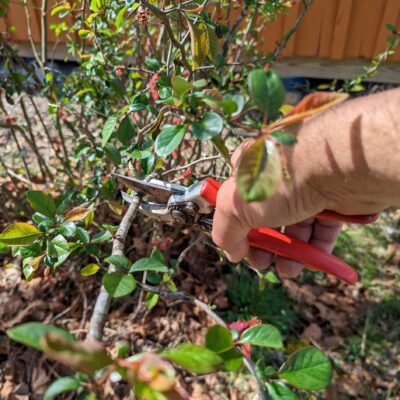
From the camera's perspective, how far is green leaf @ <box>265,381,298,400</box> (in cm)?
91

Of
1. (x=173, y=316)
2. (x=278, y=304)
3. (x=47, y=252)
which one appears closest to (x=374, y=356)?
(x=278, y=304)

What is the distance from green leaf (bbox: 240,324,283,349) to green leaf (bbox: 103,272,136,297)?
25cm

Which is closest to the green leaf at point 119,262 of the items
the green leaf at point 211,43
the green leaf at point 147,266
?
the green leaf at point 147,266

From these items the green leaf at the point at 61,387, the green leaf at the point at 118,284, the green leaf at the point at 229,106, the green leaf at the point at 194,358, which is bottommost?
the green leaf at the point at 118,284

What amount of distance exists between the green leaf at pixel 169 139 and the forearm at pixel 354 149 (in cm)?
26

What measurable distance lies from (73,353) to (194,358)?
0.62 feet

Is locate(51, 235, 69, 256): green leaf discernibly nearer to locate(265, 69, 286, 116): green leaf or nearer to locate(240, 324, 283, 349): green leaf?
locate(240, 324, 283, 349): green leaf

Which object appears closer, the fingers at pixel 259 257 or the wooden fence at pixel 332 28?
the fingers at pixel 259 257

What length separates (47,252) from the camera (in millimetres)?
1125

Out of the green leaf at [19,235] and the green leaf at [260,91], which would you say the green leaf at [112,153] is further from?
the green leaf at [260,91]

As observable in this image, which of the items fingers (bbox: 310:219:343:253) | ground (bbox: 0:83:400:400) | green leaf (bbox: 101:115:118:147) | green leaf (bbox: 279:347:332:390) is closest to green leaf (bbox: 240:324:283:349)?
green leaf (bbox: 279:347:332:390)

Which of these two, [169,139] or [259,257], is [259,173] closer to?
[169,139]

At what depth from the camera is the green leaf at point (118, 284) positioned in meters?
0.93

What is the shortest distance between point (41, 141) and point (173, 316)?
1.82m
